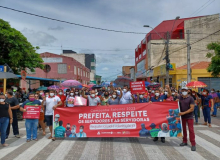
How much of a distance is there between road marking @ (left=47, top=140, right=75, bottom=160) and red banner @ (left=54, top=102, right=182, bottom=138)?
40 centimetres

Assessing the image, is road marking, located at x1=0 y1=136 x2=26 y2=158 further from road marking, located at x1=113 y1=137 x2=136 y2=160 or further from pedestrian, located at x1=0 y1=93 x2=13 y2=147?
road marking, located at x1=113 y1=137 x2=136 y2=160

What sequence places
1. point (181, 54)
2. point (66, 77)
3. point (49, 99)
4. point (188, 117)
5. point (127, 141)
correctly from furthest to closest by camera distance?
point (66, 77) < point (181, 54) < point (49, 99) < point (127, 141) < point (188, 117)

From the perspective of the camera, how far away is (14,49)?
19531mm

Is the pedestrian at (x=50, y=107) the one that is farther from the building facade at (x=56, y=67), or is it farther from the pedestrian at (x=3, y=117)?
the building facade at (x=56, y=67)

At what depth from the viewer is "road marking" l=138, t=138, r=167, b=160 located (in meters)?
5.30

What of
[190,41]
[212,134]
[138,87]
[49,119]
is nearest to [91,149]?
[49,119]

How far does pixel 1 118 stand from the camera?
21.0 feet

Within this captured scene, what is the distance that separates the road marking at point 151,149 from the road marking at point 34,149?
120 inches

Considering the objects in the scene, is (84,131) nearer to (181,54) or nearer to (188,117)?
(188,117)

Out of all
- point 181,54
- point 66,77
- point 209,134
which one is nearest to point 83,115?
point 209,134

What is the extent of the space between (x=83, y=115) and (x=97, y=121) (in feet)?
1.84

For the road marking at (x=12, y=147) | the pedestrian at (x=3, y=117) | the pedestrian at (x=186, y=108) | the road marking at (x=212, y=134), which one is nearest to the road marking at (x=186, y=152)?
the pedestrian at (x=186, y=108)

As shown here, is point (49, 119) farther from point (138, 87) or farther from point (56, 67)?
point (56, 67)

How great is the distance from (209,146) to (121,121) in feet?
9.05
